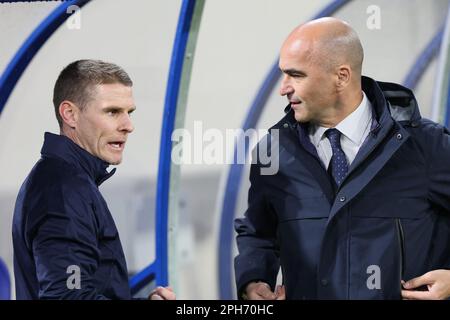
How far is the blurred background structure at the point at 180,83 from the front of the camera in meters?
4.08

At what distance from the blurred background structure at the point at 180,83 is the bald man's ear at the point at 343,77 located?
78cm

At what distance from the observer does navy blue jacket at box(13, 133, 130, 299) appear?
9.66 ft

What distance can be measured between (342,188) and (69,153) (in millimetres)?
973

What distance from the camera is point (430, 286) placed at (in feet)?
10.2

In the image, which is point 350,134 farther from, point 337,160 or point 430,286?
point 430,286

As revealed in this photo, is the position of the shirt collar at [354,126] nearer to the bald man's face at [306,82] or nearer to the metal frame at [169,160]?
the bald man's face at [306,82]

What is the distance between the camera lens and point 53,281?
2.92 metres

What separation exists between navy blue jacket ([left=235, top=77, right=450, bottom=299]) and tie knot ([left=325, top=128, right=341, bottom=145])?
8cm

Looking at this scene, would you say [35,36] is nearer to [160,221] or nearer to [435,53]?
[160,221]

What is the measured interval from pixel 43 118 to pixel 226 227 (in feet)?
8.58

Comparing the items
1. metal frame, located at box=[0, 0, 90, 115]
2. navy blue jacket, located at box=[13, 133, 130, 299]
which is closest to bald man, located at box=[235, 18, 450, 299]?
navy blue jacket, located at box=[13, 133, 130, 299]

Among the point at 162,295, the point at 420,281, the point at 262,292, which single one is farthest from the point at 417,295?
the point at 162,295

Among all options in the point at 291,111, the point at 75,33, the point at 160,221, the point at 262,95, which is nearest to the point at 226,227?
the point at 262,95

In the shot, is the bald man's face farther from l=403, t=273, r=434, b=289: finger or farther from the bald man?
l=403, t=273, r=434, b=289: finger
